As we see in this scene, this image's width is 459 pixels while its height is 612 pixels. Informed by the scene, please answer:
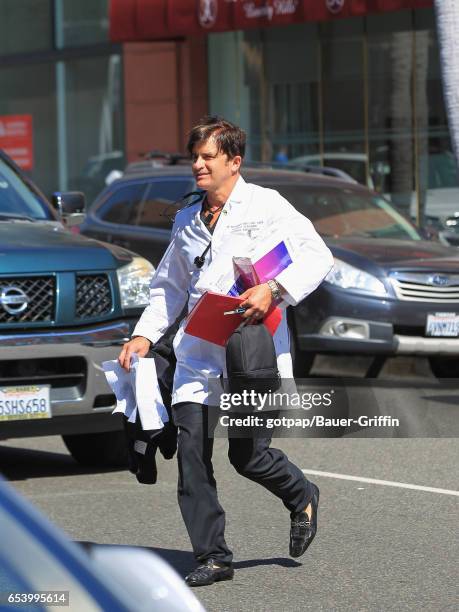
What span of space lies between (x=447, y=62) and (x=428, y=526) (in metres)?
7.11

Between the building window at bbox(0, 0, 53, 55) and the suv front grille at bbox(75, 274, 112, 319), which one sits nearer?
the suv front grille at bbox(75, 274, 112, 319)

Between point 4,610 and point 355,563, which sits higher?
point 4,610

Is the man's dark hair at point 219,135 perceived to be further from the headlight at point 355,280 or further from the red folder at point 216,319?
the headlight at point 355,280

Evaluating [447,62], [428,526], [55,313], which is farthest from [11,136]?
[428,526]

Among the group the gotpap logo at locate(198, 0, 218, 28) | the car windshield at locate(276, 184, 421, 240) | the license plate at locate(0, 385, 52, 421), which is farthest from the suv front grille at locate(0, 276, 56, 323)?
the gotpap logo at locate(198, 0, 218, 28)

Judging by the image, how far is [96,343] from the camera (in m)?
7.96

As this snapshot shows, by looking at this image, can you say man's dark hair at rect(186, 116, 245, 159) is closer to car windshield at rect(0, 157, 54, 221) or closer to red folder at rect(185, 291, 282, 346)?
red folder at rect(185, 291, 282, 346)

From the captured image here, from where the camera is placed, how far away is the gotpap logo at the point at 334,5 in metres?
19.3

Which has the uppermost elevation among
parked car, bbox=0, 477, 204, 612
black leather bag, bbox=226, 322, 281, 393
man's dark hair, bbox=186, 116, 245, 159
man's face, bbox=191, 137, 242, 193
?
man's dark hair, bbox=186, 116, 245, 159

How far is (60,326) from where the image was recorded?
797 centimetres

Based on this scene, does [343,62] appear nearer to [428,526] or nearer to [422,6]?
[422,6]

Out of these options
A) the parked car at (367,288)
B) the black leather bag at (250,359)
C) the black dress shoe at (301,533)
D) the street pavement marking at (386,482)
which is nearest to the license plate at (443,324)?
the parked car at (367,288)

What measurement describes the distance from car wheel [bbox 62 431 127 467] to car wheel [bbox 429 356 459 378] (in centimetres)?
450

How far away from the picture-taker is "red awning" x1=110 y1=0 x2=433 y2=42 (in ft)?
63.2
